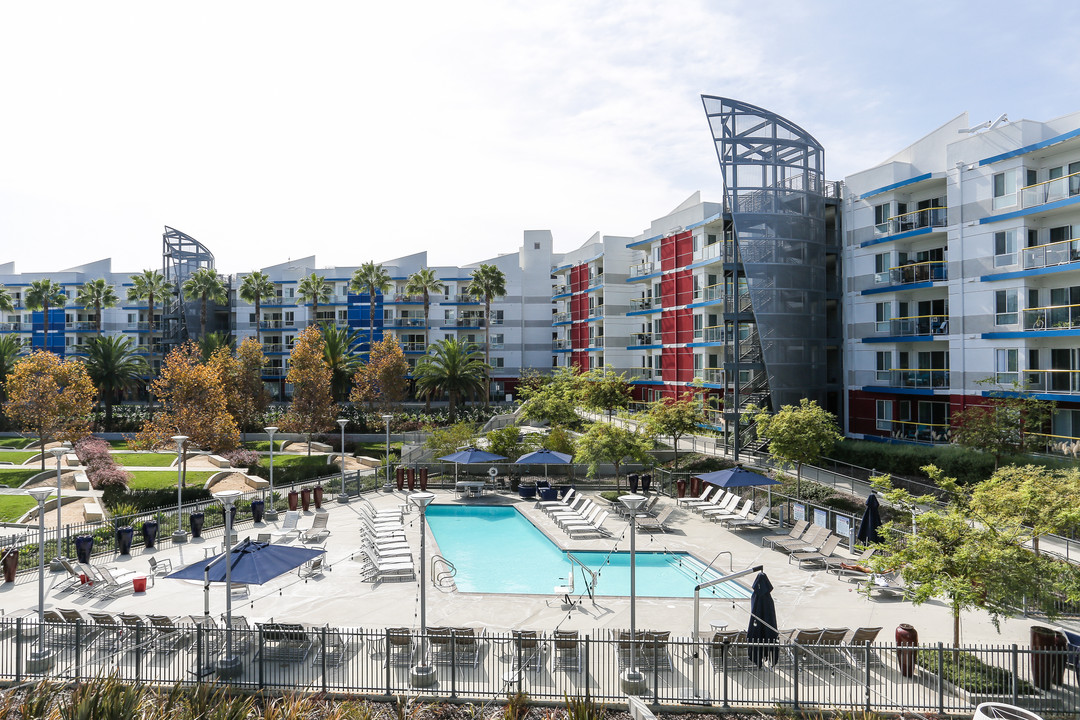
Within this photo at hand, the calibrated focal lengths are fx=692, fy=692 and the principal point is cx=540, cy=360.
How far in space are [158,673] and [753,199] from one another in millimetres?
35471

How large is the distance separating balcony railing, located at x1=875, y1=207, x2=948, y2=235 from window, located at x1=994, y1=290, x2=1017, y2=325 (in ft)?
16.4

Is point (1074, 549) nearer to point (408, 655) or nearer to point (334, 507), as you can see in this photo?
point (408, 655)

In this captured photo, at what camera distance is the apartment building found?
30094 mm

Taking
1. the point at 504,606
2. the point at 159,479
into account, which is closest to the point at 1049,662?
the point at 504,606

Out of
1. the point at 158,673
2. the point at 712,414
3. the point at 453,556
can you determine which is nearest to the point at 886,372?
the point at 712,414

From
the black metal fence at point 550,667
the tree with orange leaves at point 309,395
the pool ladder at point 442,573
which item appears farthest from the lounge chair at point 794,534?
the tree with orange leaves at point 309,395

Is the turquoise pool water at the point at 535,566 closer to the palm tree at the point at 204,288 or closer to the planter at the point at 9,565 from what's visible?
the planter at the point at 9,565

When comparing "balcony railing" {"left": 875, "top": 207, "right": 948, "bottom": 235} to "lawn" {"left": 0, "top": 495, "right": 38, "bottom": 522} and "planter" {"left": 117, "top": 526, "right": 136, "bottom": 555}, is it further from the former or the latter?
"lawn" {"left": 0, "top": 495, "right": 38, "bottom": 522}

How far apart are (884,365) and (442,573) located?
1176 inches

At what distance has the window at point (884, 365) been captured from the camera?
127 feet

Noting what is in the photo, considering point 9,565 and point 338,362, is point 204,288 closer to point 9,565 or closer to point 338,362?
point 338,362

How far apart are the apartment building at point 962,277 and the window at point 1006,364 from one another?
5cm

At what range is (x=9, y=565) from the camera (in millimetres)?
19578

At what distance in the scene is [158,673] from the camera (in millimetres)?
13352
